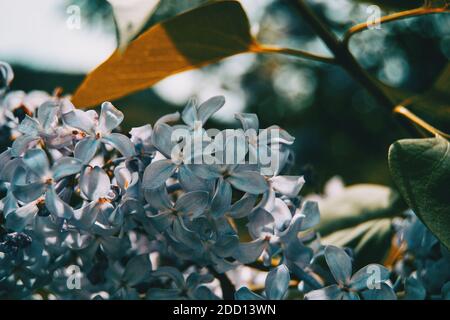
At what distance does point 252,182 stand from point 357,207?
67cm

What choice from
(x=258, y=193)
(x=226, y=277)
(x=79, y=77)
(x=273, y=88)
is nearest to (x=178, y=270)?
(x=226, y=277)

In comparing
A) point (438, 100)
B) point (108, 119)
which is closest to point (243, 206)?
point (108, 119)

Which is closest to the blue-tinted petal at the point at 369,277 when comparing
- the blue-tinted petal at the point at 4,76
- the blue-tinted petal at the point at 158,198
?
the blue-tinted petal at the point at 158,198

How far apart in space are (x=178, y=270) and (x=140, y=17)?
0.45 meters

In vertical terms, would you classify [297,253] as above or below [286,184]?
below

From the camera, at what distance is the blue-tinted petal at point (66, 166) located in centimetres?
94

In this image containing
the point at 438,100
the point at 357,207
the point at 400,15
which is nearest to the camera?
the point at 400,15

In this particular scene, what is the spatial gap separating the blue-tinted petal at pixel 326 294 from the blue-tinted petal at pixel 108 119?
1.34 ft

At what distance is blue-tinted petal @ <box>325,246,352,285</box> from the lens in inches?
40.6

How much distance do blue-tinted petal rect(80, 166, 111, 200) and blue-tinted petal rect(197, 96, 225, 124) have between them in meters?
0.18

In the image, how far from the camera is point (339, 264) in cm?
104

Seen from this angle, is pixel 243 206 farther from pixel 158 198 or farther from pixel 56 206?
pixel 56 206

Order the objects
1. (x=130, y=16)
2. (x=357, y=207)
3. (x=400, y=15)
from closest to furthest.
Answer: (x=130, y=16) → (x=400, y=15) → (x=357, y=207)
